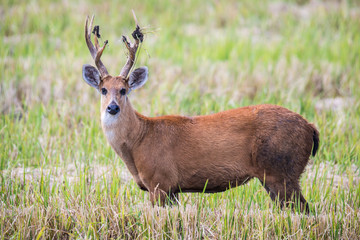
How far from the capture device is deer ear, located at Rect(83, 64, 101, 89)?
234 inches

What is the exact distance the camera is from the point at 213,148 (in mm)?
5699

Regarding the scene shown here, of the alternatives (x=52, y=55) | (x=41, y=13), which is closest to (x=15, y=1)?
(x=41, y=13)

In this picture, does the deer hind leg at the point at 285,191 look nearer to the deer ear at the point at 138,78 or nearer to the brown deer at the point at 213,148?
the brown deer at the point at 213,148

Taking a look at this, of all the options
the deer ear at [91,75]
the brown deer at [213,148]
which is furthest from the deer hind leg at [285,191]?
the deer ear at [91,75]

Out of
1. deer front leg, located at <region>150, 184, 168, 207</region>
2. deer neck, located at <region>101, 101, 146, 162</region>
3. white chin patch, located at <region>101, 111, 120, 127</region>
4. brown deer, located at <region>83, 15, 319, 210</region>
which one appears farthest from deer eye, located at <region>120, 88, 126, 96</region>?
deer front leg, located at <region>150, 184, 168, 207</region>

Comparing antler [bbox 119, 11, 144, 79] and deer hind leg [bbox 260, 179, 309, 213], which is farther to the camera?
antler [bbox 119, 11, 144, 79]

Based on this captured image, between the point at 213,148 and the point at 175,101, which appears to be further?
the point at 175,101

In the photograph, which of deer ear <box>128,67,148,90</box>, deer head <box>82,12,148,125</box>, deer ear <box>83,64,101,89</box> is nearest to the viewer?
deer head <box>82,12,148,125</box>

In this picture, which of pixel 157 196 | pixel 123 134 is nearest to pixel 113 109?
pixel 123 134

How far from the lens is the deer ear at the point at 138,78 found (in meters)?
6.08

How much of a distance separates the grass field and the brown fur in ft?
0.90

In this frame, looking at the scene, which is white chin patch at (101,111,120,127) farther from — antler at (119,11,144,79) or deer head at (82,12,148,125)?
antler at (119,11,144,79)

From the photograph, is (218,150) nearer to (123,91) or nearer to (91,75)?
(123,91)

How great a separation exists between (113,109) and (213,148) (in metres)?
1.13
